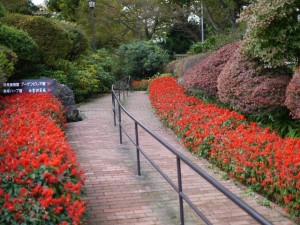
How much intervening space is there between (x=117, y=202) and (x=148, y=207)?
15.4 inches

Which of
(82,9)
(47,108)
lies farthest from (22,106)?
(82,9)

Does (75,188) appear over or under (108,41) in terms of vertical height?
under

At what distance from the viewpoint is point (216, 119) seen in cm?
769

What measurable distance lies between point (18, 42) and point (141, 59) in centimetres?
1584

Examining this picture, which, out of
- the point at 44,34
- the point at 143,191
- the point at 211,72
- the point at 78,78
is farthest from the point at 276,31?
the point at 78,78

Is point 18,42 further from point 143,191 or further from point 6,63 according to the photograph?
point 143,191

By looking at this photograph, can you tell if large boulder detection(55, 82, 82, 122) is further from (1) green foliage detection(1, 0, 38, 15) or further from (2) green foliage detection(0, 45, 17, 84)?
(1) green foliage detection(1, 0, 38, 15)

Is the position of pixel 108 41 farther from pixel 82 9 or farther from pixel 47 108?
pixel 47 108

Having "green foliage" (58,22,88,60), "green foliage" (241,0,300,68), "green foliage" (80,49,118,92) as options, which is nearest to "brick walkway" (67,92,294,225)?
"green foliage" (241,0,300,68)

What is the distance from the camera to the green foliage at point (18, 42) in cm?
1076

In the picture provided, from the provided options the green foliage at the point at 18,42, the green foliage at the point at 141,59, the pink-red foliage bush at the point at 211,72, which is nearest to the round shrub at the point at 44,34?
the green foliage at the point at 18,42

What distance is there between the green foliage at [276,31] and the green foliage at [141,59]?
17963mm

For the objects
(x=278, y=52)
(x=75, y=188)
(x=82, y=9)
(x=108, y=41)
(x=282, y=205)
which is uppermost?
(x=82, y=9)

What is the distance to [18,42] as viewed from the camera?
11.0 m
